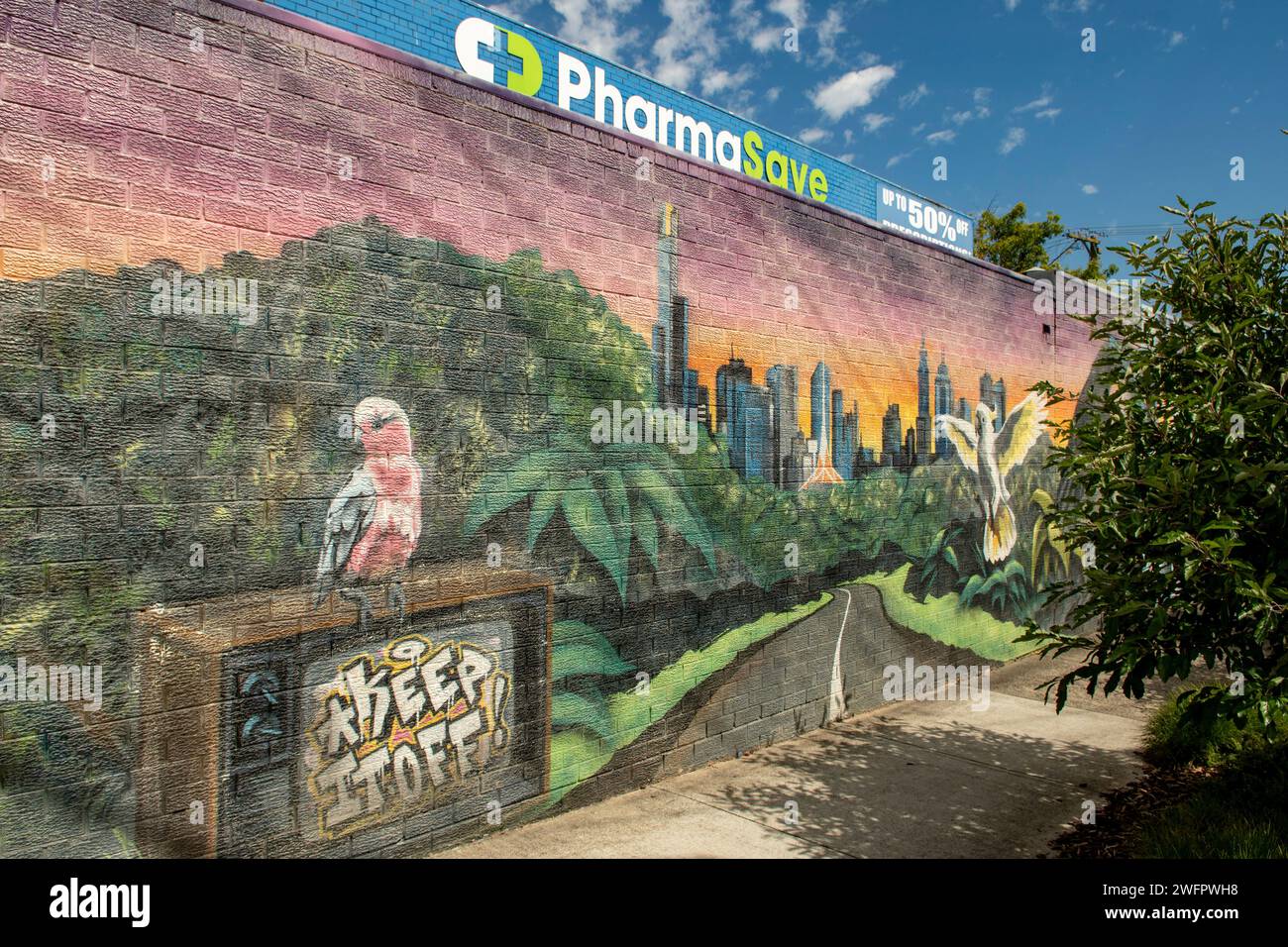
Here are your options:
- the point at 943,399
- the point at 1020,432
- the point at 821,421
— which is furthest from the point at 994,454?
the point at 821,421

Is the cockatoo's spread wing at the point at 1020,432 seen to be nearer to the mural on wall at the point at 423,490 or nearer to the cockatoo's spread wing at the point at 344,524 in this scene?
the mural on wall at the point at 423,490

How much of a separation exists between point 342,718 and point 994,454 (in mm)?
7756

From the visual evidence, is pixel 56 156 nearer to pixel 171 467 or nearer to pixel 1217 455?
pixel 171 467

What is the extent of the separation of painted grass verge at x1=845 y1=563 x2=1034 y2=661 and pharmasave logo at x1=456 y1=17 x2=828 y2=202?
435cm

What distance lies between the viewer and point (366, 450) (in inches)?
168

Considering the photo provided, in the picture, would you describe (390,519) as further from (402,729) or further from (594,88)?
(594,88)

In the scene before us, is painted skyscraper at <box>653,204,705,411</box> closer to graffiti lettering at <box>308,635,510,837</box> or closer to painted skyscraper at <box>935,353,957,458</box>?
graffiti lettering at <box>308,635,510,837</box>

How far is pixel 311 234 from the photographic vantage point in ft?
13.4

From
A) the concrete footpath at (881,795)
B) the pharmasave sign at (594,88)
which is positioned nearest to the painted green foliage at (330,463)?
the concrete footpath at (881,795)

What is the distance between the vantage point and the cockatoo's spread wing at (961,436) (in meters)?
8.65

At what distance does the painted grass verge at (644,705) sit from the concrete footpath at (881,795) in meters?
0.26

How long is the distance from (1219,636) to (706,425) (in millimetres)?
3263

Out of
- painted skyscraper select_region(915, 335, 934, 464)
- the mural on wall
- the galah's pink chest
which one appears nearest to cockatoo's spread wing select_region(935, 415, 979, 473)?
painted skyscraper select_region(915, 335, 934, 464)

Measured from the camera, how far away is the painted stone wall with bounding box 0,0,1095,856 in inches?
134
